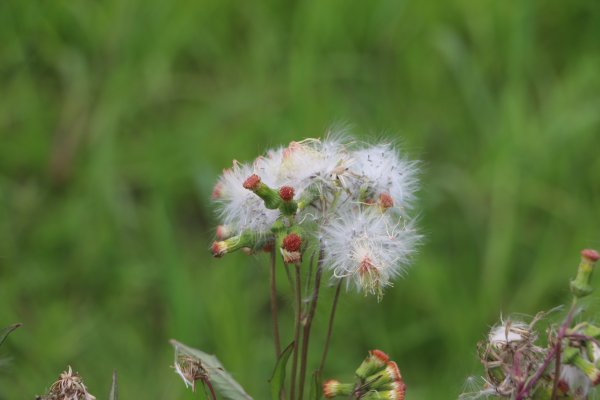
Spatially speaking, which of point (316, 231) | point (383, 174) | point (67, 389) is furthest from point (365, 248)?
point (67, 389)

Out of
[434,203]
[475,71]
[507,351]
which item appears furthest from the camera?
[475,71]

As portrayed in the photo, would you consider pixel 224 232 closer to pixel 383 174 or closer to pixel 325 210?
pixel 325 210

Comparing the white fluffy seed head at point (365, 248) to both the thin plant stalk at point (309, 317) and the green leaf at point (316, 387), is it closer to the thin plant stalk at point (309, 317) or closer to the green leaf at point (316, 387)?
the thin plant stalk at point (309, 317)

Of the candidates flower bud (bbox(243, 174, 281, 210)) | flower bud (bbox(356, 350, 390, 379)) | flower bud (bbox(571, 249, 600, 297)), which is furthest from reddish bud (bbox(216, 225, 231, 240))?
flower bud (bbox(571, 249, 600, 297))

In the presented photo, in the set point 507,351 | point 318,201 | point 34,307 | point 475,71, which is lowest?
point 507,351

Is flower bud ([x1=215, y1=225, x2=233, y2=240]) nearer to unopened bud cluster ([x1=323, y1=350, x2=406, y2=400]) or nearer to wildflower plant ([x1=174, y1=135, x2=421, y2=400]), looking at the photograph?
wildflower plant ([x1=174, y1=135, x2=421, y2=400])

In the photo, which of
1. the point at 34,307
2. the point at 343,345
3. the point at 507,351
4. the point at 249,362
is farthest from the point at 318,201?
the point at 34,307

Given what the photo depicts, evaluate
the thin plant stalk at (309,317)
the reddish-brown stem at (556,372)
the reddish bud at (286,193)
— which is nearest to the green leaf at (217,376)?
the thin plant stalk at (309,317)

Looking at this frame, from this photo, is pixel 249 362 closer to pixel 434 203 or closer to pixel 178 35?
pixel 434 203

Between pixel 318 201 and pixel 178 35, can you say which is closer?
pixel 318 201
